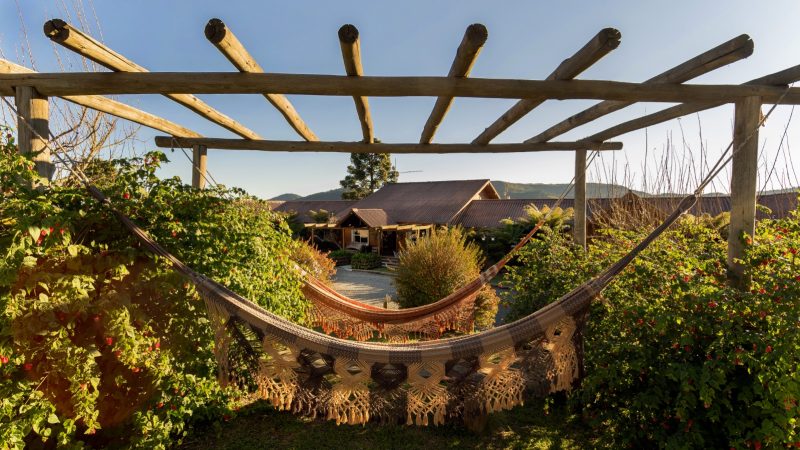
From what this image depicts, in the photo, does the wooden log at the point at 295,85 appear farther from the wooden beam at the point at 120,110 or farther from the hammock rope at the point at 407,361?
the hammock rope at the point at 407,361

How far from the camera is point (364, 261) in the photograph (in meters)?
12.2

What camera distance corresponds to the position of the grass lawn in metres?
2.42

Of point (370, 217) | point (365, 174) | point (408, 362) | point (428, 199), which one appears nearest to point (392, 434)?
point (408, 362)

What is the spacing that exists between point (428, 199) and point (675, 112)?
12788mm

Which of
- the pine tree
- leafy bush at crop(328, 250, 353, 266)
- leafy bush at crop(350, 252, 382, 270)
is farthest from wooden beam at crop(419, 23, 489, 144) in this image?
the pine tree

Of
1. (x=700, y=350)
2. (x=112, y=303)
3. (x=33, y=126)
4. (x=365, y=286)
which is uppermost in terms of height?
(x=33, y=126)

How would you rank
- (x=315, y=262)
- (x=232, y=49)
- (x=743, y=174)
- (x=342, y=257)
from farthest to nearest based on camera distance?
(x=342, y=257) → (x=315, y=262) → (x=743, y=174) → (x=232, y=49)

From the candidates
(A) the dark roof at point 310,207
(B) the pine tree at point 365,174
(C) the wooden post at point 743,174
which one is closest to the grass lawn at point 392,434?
(C) the wooden post at point 743,174

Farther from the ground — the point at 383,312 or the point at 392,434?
the point at 383,312

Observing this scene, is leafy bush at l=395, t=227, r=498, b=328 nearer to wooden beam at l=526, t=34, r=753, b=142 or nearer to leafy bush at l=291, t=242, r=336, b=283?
leafy bush at l=291, t=242, r=336, b=283

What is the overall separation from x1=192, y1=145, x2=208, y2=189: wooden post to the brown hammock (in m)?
1.58

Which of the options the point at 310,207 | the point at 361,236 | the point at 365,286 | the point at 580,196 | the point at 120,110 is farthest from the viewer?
the point at 310,207

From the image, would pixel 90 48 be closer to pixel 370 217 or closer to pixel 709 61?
pixel 709 61

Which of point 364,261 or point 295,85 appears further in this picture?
point 364,261
